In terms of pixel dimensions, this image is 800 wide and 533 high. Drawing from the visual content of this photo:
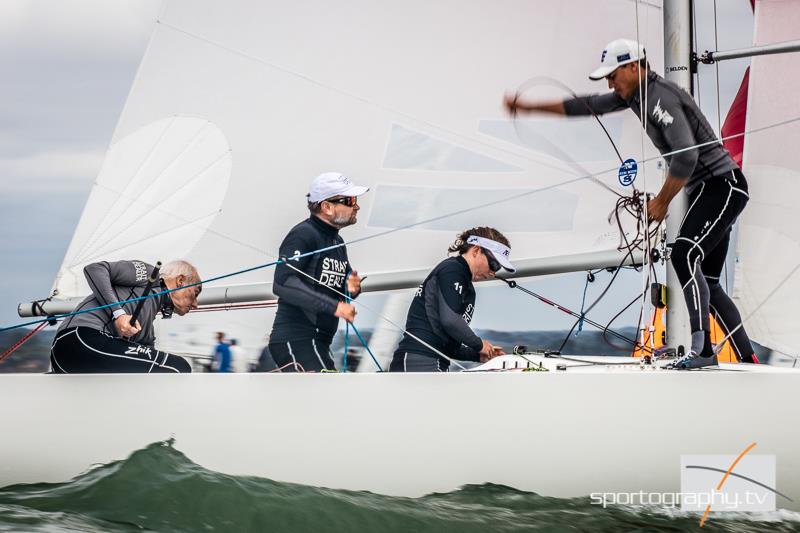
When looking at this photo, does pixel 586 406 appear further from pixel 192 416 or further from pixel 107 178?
pixel 107 178

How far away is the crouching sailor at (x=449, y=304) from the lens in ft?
9.41

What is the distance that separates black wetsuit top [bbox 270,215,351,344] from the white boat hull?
302 mm

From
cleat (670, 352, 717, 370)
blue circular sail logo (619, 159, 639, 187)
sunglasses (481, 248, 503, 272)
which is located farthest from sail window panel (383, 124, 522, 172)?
cleat (670, 352, 717, 370)

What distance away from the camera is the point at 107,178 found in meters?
3.69

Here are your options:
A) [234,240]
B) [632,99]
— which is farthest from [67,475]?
[632,99]

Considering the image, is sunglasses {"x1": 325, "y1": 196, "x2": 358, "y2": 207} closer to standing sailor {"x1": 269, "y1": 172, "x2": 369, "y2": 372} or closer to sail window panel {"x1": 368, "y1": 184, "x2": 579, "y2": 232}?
standing sailor {"x1": 269, "y1": 172, "x2": 369, "y2": 372}

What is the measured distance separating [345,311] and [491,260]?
530 millimetres

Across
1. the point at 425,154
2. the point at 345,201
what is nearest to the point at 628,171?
the point at 425,154

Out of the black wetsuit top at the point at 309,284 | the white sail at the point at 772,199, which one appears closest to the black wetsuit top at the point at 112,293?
the black wetsuit top at the point at 309,284

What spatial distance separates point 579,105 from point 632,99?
17.5 inches

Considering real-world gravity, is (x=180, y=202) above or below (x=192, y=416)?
above

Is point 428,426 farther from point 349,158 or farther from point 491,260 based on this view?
point 349,158

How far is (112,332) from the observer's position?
8.84ft

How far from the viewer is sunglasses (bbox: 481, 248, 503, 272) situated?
9.67ft
